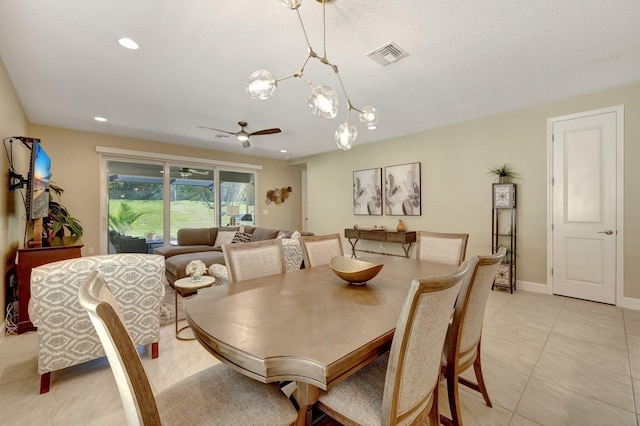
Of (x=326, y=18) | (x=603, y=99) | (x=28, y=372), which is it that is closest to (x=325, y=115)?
(x=326, y=18)

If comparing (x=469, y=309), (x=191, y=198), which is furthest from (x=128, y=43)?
(x=191, y=198)

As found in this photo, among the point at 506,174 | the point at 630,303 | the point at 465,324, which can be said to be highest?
the point at 506,174

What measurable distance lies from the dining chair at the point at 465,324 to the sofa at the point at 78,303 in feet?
6.68

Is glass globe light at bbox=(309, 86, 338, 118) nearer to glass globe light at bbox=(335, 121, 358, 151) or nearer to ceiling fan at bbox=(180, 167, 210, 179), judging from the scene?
glass globe light at bbox=(335, 121, 358, 151)

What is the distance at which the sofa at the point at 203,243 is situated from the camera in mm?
4177

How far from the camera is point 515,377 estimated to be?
197 centimetres

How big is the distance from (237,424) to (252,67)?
9.26 ft

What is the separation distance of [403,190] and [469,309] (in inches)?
163

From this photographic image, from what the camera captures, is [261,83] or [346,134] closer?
[261,83]

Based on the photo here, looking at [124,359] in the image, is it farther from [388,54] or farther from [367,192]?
[367,192]

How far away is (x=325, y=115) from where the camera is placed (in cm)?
177

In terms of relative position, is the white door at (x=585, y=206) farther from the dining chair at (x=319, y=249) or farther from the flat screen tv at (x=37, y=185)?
the flat screen tv at (x=37, y=185)

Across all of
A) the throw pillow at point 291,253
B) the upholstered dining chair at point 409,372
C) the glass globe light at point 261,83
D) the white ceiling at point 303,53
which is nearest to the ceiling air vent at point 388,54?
the white ceiling at point 303,53

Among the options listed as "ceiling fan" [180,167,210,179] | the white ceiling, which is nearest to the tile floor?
the white ceiling
